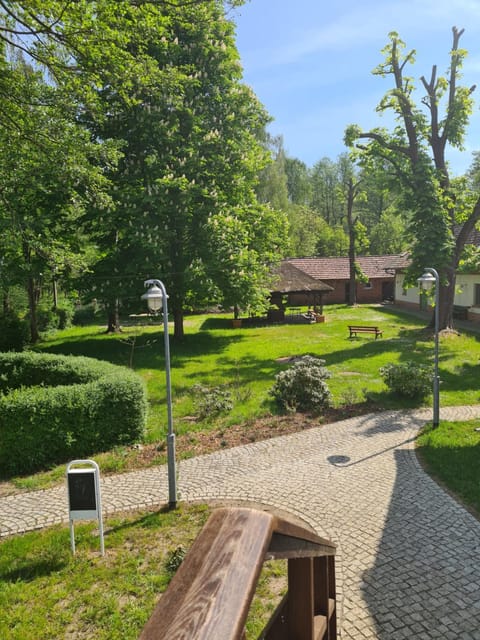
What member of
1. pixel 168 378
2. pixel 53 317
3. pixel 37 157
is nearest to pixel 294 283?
pixel 53 317

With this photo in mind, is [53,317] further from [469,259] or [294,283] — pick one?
[469,259]

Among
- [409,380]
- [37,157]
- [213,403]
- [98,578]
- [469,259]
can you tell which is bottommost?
[98,578]

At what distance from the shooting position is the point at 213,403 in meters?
12.7

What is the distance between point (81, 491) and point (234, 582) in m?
5.98

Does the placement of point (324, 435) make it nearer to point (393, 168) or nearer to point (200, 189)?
point (200, 189)

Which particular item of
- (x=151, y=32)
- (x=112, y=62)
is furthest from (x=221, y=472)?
(x=151, y=32)

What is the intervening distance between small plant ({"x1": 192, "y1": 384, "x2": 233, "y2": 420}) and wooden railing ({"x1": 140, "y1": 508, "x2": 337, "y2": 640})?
10.4 m

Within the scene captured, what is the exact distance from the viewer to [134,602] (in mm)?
5430

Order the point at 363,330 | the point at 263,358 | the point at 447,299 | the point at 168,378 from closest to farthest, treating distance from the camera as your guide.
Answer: the point at 168,378 → the point at 263,358 → the point at 447,299 → the point at 363,330

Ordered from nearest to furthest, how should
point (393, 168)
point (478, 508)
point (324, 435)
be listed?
point (478, 508) < point (324, 435) < point (393, 168)

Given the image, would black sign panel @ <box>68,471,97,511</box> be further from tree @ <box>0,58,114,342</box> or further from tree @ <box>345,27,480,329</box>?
tree @ <box>345,27,480,329</box>

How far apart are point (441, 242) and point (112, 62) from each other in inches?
685

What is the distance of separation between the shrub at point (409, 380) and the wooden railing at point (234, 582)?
12.4 metres

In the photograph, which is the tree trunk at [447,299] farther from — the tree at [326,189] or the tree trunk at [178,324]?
the tree at [326,189]
